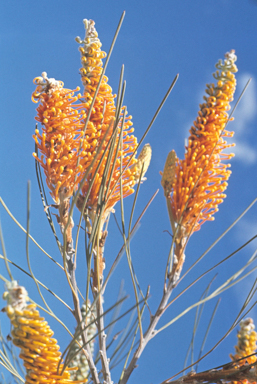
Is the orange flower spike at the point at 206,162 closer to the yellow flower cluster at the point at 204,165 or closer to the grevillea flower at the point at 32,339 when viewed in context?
the yellow flower cluster at the point at 204,165

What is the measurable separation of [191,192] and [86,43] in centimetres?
23

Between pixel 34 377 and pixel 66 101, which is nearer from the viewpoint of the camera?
pixel 34 377

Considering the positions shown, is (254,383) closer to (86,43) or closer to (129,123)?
(129,123)

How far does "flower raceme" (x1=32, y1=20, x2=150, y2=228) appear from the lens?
1.31 ft

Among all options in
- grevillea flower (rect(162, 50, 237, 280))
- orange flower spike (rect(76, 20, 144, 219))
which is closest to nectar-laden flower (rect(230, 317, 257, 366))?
grevillea flower (rect(162, 50, 237, 280))

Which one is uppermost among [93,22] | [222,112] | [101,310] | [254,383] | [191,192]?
[93,22]

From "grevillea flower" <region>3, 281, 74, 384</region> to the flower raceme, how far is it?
0.13m

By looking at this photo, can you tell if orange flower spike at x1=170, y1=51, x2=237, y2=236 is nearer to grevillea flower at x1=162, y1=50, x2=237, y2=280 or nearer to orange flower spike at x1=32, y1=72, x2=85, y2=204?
grevillea flower at x1=162, y1=50, x2=237, y2=280

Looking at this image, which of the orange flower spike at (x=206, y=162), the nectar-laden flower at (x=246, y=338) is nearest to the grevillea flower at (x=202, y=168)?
the orange flower spike at (x=206, y=162)

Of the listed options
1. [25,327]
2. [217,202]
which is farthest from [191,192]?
[25,327]

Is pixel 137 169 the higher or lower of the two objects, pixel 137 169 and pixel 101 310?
the higher

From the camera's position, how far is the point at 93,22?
459 millimetres

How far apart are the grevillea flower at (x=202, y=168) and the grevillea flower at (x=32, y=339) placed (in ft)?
0.65

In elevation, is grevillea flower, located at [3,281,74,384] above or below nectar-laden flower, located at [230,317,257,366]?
above
